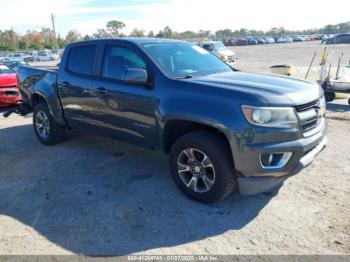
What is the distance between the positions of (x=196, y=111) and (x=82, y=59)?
98.6 inches

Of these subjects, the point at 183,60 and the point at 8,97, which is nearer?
the point at 183,60

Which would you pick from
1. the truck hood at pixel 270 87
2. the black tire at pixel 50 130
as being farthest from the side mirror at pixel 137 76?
the black tire at pixel 50 130

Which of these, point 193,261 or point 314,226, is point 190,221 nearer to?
point 193,261

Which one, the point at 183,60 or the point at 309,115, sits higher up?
the point at 183,60

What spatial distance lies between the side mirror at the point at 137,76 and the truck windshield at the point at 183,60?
26 cm

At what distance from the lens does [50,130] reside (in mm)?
6262

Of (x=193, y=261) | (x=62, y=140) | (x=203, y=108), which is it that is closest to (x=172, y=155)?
(x=203, y=108)

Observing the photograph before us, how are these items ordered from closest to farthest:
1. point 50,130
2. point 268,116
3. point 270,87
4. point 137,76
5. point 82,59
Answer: point 268,116 < point 270,87 < point 137,76 < point 82,59 < point 50,130

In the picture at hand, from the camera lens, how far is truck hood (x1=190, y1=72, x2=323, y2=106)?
358 cm

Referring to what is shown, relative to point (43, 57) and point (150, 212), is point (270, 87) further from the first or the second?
point (43, 57)

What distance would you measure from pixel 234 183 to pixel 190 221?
63 centimetres

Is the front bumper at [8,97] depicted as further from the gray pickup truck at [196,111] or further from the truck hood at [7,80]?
the gray pickup truck at [196,111]

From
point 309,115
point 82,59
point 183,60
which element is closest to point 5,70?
point 82,59

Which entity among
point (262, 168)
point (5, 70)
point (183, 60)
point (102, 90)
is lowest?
point (262, 168)
